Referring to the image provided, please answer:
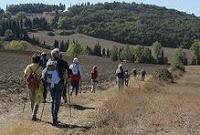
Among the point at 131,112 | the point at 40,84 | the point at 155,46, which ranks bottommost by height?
the point at 155,46

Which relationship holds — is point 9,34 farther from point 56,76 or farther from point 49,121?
point 56,76

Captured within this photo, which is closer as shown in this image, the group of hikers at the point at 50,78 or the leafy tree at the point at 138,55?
the group of hikers at the point at 50,78

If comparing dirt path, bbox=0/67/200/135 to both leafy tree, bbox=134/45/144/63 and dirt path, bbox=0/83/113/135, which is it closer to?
dirt path, bbox=0/83/113/135

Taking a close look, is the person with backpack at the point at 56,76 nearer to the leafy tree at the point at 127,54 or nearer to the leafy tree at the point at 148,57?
the leafy tree at the point at 127,54

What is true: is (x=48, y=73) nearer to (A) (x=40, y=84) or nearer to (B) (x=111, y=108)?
(A) (x=40, y=84)

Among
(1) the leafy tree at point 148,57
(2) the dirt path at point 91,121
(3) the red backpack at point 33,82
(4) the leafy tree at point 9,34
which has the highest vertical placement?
(3) the red backpack at point 33,82

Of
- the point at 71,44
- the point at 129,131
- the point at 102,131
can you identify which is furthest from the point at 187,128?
the point at 71,44

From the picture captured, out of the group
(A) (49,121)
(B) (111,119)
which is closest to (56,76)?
(A) (49,121)

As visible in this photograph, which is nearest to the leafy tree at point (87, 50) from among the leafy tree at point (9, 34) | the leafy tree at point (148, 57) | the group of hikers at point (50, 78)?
the leafy tree at point (148, 57)

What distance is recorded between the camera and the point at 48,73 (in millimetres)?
16781

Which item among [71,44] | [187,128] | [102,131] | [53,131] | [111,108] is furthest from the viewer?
[71,44]

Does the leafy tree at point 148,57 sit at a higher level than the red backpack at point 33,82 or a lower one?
lower

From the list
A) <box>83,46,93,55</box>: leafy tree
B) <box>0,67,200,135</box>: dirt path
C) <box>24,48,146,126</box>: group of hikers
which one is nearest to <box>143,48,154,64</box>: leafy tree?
<box>83,46,93,55</box>: leafy tree

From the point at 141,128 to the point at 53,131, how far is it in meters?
2.51
